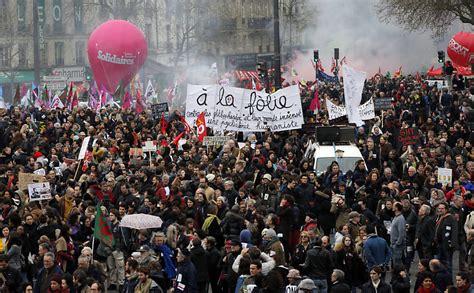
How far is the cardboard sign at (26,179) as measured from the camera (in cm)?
2271

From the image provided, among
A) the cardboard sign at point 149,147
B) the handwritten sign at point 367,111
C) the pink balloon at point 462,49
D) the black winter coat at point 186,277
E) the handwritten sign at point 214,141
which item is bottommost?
the black winter coat at point 186,277

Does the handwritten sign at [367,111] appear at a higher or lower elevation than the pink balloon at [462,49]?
lower

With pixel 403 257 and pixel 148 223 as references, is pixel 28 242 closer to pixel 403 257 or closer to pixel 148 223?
pixel 148 223

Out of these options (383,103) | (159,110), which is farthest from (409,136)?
(159,110)

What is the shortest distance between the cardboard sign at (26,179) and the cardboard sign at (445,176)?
6.20 metres

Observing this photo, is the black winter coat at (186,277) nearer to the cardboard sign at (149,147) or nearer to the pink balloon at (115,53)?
the cardboard sign at (149,147)

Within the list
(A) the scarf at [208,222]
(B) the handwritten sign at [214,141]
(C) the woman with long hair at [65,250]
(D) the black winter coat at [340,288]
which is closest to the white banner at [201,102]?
(B) the handwritten sign at [214,141]

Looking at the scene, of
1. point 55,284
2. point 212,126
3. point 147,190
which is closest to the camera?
point 55,284

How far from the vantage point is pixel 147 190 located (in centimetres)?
2139

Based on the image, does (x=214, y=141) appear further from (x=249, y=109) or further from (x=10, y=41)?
(x=10, y=41)

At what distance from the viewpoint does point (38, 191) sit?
21016 millimetres

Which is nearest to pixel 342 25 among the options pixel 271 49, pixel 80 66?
pixel 80 66

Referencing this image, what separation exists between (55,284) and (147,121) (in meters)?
20.2

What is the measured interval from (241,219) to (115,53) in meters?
36.2
